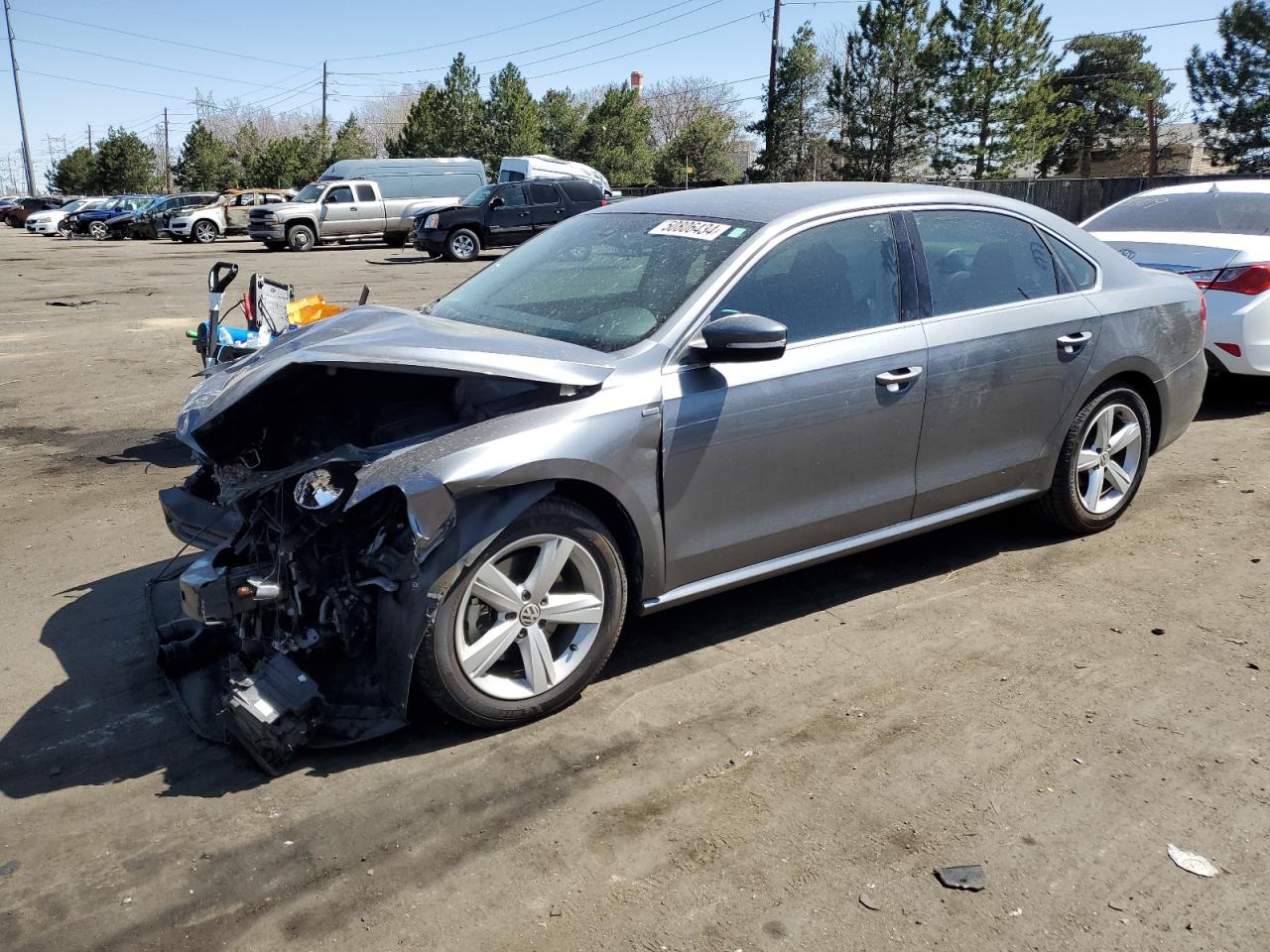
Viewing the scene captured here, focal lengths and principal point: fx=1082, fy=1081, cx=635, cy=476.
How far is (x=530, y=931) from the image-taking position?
2.70 m

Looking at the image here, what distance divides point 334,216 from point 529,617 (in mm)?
30723

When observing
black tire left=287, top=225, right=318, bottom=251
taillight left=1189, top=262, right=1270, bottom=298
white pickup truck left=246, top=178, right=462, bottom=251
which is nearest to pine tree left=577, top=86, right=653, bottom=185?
white pickup truck left=246, top=178, right=462, bottom=251

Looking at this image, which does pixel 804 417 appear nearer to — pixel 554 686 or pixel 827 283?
pixel 827 283

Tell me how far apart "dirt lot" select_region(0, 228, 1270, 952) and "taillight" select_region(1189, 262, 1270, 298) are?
2.89 meters

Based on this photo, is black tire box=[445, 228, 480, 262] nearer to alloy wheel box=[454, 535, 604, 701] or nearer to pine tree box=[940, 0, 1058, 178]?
alloy wheel box=[454, 535, 604, 701]

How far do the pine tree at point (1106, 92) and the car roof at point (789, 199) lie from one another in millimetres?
59424

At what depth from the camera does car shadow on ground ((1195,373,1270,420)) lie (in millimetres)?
8078

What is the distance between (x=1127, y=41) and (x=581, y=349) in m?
67.3

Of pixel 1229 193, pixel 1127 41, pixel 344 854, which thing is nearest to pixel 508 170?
pixel 1229 193

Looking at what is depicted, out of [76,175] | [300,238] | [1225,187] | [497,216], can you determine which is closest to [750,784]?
[1225,187]

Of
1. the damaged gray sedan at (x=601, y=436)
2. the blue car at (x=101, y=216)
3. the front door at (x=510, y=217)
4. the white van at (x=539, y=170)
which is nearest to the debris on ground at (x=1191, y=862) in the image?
the damaged gray sedan at (x=601, y=436)

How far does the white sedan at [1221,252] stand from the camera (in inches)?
293

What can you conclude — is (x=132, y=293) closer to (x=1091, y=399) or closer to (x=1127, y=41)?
(x=1091, y=399)

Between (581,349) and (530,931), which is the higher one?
(581,349)
